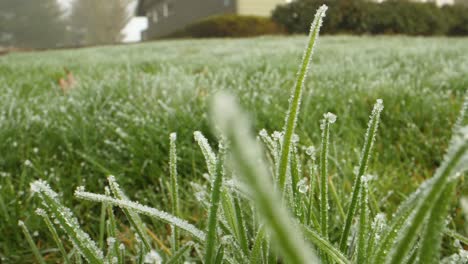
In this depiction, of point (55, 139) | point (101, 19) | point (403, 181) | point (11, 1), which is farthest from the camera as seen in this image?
point (101, 19)

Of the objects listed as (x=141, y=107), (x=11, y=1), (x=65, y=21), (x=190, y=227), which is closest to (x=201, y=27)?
(x=141, y=107)

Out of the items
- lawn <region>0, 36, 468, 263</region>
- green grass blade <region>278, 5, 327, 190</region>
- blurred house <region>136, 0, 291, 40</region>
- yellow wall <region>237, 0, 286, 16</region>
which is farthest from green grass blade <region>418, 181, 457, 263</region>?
yellow wall <region>237, 0, 286, 16</region>

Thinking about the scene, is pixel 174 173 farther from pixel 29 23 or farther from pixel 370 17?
pixel 29 23

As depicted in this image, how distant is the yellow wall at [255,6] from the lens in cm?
2552

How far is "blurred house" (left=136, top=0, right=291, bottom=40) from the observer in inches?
1016

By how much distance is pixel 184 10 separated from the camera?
32969 mm

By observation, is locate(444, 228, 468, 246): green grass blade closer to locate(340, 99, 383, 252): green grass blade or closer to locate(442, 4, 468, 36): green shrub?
locate(340, 99, 383, 252): green grass blade

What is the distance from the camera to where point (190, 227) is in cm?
75

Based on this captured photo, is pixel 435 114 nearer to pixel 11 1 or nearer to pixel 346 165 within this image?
pixel 346 165

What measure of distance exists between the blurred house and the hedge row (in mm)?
4991

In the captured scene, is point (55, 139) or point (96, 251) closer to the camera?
point (96, 251)

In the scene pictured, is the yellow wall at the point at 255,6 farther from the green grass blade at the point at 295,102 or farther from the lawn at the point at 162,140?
the green grass blade at the point at 295,102

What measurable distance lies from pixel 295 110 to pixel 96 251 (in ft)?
1.29

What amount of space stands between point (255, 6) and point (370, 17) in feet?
26.8
